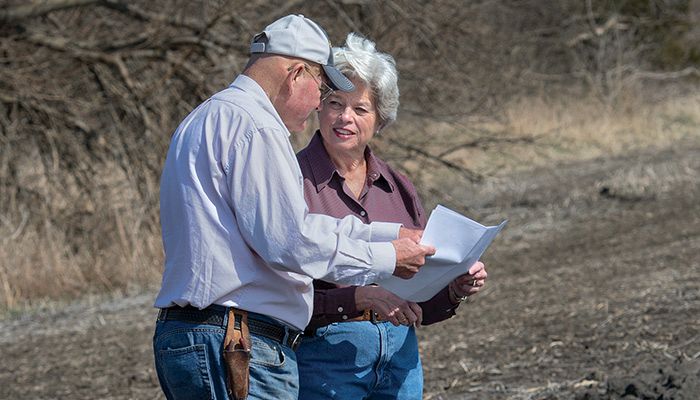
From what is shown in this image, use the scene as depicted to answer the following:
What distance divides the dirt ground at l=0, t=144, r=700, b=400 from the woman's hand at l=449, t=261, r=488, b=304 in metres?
1.89

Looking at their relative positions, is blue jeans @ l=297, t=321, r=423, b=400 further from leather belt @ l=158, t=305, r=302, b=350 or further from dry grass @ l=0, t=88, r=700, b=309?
dry grass @ l=0, t=88, r=700, b=309

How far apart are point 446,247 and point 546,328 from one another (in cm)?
439

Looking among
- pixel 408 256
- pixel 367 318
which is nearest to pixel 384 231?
pixel 408 256

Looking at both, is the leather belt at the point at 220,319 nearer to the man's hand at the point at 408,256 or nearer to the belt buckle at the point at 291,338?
the belt buckle at the point at 291,338

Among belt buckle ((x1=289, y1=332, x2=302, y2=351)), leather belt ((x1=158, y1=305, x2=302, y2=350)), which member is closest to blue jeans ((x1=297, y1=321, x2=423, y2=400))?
belt buckle ((x1=289, y1=332, x2=302, y2=351))

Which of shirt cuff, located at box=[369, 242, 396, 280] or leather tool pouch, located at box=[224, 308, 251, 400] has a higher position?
shirt cuff, located at box=[369, 242, 396, 280]

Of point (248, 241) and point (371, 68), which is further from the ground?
point (371, 68)

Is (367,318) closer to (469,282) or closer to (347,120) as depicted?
(469,282)

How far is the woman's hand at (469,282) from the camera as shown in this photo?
387 centimetres

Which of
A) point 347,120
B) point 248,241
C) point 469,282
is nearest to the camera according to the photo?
point 248,241

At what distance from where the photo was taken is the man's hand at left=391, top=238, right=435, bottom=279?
11.5 feet

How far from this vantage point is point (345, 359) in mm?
3822

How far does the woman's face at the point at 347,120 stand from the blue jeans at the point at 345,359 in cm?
58

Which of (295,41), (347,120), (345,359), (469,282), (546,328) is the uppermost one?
(295,41)
